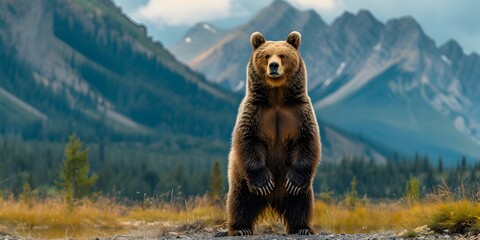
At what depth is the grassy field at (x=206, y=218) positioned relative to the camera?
39.8 ft

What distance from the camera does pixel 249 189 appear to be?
12648 mm

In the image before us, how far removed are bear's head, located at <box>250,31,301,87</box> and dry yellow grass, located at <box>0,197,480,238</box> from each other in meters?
2.88

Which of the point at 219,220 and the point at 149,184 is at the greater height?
the point at 149,184

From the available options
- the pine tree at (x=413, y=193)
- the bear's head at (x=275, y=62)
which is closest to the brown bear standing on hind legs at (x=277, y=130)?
the bear's head at (x=275, y=62)

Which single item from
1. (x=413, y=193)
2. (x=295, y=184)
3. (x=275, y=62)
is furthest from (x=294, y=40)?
(x=413, y=193)

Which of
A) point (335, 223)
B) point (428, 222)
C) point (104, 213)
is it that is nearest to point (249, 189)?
point (428, 222)

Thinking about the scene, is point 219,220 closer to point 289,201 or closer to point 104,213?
point 289,201

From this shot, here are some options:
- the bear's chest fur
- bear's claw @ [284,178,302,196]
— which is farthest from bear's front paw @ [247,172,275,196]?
the bear's chest fur

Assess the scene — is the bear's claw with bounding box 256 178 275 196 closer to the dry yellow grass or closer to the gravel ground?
the gravel ground

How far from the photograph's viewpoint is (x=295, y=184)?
40.7 ft

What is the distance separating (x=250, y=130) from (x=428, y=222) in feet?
9.99

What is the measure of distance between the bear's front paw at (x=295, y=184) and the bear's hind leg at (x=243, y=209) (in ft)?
2.29

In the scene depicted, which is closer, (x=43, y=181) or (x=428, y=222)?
(x=428, y=222)

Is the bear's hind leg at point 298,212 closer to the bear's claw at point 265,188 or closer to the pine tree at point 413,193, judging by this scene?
the bear's claw at point 265,188
